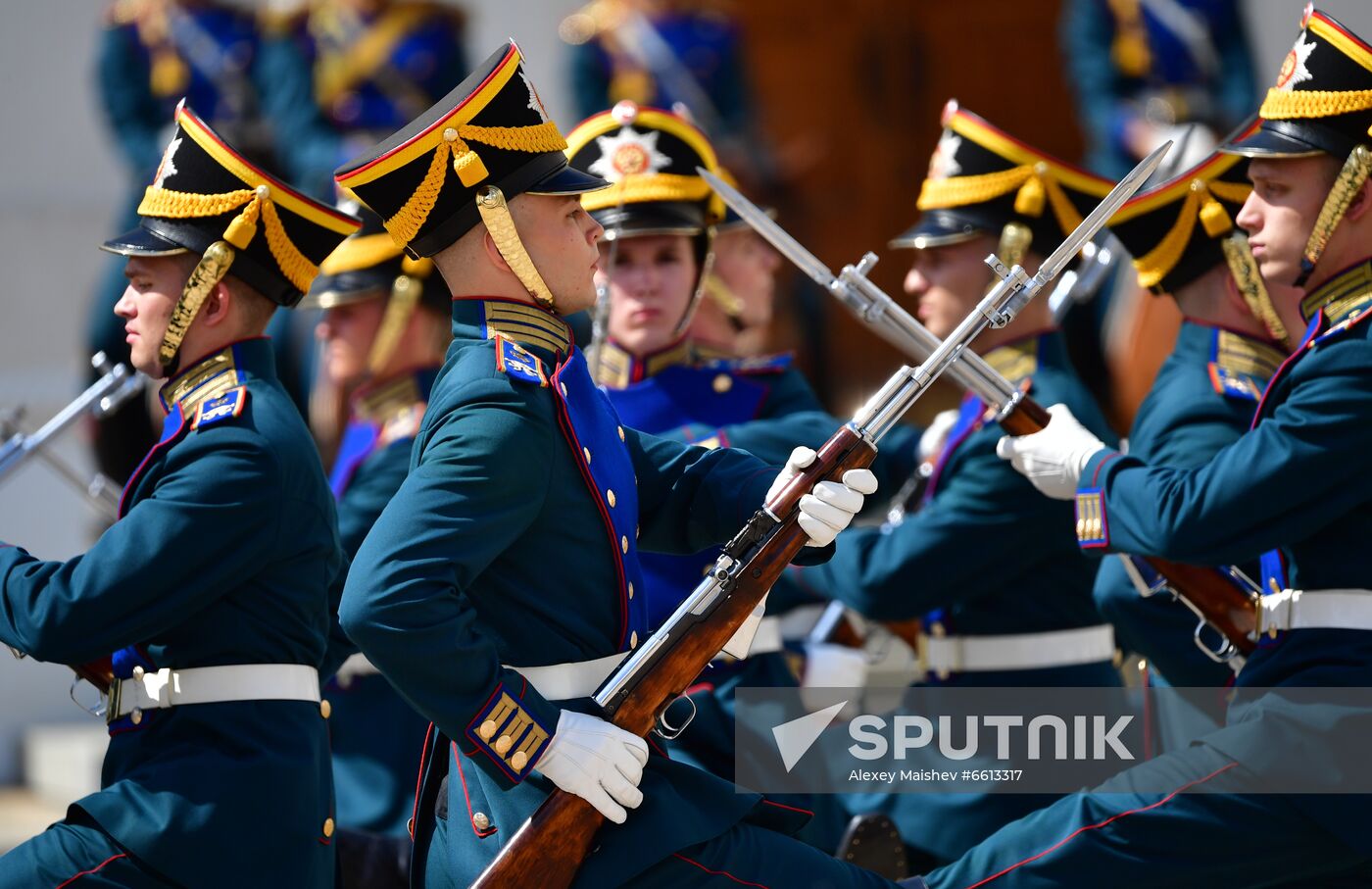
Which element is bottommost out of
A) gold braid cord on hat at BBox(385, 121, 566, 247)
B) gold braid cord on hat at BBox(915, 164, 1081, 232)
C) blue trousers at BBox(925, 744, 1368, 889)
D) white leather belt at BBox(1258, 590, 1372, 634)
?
blue trousers at BBox(925, 744, 1368, 889)

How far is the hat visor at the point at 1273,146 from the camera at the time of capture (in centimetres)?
391

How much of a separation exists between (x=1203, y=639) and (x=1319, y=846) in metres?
1.04

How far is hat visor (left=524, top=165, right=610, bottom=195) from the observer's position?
346 cm

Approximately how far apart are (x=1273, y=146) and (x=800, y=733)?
5.16ft

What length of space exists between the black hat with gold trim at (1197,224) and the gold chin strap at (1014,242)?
0.42m

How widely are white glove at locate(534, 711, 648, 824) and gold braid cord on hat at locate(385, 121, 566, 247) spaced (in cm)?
92

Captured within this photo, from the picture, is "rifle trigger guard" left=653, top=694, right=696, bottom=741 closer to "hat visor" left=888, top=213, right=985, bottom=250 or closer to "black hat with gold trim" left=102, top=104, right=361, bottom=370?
"black hat with gold trim" left=102, top=104, right=361, bottom=370

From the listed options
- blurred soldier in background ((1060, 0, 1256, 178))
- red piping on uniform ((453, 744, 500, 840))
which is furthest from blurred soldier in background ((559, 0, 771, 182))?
red piping on uniform ((453, 744, 500, 840))

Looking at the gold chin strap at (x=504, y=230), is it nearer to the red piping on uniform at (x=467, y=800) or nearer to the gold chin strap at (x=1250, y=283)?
the red piping on uniform at (x=467, y=800)

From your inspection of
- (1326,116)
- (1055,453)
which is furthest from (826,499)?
(1326,116)

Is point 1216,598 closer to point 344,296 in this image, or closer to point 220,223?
point 220,223

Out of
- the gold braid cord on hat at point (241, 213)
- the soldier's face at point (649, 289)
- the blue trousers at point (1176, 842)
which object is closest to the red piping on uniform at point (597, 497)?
the blue trousers at point (1176, 842)

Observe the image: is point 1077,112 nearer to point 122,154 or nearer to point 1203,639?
point 122,154

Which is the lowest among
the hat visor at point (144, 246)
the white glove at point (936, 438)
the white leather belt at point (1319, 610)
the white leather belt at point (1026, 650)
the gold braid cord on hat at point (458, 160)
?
the white leather belt at point (1026, 650)
